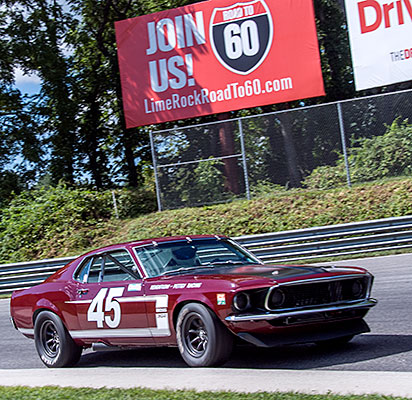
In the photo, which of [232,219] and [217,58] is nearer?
[232,219]

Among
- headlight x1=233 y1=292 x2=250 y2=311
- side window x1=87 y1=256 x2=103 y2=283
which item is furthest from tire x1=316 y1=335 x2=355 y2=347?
side window x1=87 y1=256 x2=103 y2=283

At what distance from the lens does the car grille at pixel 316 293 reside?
21.5ft

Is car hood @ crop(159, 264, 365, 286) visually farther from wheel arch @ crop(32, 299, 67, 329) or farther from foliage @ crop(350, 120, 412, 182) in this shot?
foliage @ crop(350, 120, 412, 182)

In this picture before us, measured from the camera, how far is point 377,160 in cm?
1823

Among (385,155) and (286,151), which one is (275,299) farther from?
(286,151)

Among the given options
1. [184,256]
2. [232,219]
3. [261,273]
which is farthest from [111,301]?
[232,219]

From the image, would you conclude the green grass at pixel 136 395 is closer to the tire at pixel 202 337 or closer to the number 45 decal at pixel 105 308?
the tire at pixel 202 337

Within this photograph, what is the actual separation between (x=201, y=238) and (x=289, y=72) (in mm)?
13532

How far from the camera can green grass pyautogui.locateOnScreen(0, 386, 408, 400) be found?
5203 mm

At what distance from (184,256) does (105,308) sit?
103 cm

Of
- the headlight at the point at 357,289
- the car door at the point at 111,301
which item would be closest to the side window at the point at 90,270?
the car door at the point at 111,301

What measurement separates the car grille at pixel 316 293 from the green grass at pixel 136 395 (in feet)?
4.01

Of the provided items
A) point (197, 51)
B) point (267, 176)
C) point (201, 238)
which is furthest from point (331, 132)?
point (201, 238)

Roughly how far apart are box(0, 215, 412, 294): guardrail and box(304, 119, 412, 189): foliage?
2822 mm
